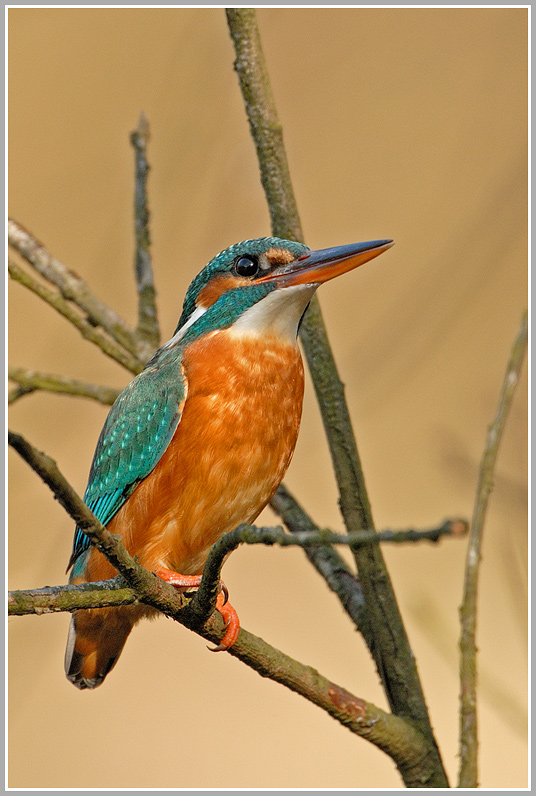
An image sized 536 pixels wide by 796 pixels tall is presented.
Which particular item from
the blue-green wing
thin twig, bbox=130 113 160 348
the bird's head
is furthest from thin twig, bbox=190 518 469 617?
thin twig, bbox=130 113 160 348

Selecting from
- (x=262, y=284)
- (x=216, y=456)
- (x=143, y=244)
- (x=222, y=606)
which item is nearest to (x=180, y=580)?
(x=222, y=606)

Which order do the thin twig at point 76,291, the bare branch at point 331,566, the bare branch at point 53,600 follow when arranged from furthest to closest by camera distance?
the thin twig at point 76,291 → the bare branch at point 331,566 → the bare branch at point 53,600

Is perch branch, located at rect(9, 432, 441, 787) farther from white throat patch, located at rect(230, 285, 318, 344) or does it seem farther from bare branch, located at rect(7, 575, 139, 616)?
white throat patch, located at rect(230, 285, 318, 344)

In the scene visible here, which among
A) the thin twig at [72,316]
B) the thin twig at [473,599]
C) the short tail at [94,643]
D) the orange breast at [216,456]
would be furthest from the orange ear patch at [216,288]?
the short tail at [94,643]

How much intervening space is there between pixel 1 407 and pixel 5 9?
94cm

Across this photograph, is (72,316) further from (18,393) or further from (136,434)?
(136,434)

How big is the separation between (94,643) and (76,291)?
993 millimetres

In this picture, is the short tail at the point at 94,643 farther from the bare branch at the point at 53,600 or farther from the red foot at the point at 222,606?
the bare branch at the point at 53,600

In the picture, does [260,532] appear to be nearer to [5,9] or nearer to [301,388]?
[301,388]

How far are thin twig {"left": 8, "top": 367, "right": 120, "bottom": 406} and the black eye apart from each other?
0.64 m

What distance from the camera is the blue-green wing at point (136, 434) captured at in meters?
1.67

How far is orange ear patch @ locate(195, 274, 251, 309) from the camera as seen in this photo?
68.9 inches

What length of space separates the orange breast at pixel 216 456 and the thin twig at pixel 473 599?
46cm

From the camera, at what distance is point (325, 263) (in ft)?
5.19
